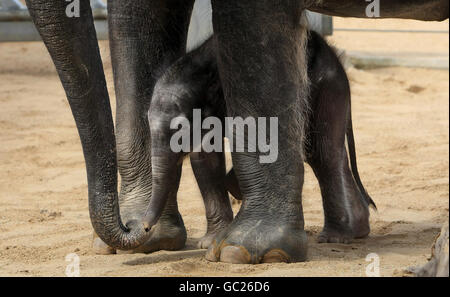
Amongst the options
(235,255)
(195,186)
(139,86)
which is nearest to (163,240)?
(235,255)

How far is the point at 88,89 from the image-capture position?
96.2 inches

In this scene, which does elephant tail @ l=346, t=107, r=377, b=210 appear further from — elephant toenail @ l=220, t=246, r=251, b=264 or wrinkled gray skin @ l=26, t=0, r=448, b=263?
elephant toenail @ l=220, t=246, r=251, b=264

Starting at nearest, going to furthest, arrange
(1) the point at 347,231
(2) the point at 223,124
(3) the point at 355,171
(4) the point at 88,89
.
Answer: (4) the point at 88,89
(2) the point at 223,124
(1) the point at 347,231
(3) the point at 355,171

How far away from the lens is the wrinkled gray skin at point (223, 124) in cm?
296

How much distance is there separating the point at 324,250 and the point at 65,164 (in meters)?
2.30

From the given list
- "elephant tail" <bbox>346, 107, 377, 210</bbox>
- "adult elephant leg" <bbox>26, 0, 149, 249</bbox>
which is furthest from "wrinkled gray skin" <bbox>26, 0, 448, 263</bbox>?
"elephant tail" <bbox>346, 107, 377, 210</bbox>

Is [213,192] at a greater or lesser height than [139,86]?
lesser

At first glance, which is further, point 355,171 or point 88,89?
point 355,171

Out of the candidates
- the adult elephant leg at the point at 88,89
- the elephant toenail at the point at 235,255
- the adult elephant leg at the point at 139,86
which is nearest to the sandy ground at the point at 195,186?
the elephant toenail at the point at 235,255

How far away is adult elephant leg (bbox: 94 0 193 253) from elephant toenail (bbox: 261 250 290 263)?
1.55 feet

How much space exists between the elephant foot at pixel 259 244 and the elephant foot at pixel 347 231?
477 mm

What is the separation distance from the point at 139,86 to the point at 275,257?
0.79 m

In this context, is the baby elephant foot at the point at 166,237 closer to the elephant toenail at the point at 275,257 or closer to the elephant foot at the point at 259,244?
the elephant foot at the point at 259,244

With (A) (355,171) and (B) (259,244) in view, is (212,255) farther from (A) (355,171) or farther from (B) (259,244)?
(A) (355,171)
